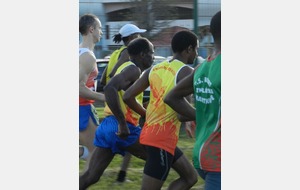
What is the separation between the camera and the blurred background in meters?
10.3

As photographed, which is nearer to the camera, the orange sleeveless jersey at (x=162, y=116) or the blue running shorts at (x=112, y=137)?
the orange sleeveless jersey at (x=162, y=116)

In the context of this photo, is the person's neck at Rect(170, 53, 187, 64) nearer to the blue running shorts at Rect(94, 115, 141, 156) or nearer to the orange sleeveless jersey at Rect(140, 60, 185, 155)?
the orange sleeveless jersey at Rect(140, 60, 185, 155)

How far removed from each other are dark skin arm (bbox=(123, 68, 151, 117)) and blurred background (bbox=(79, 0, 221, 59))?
2.95 m

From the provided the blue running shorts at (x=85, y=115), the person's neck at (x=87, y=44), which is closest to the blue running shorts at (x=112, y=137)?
the blue running shorts at (x=85, y=115)

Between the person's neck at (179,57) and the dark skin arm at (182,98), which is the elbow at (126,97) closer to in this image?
the person's neck at (179,57)

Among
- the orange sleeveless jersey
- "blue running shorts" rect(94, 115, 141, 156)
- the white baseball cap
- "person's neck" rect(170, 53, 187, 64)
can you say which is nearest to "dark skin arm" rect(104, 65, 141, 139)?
"blue running shorts" rect(94, 115, 141, 156)

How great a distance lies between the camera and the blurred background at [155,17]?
10273 mm

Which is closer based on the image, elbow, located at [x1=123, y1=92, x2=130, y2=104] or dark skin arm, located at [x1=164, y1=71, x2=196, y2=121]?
dark skin arm, located at [x1=164, y1=71, x2=196, y2=121]

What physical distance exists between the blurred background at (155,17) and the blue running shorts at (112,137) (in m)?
2.72
